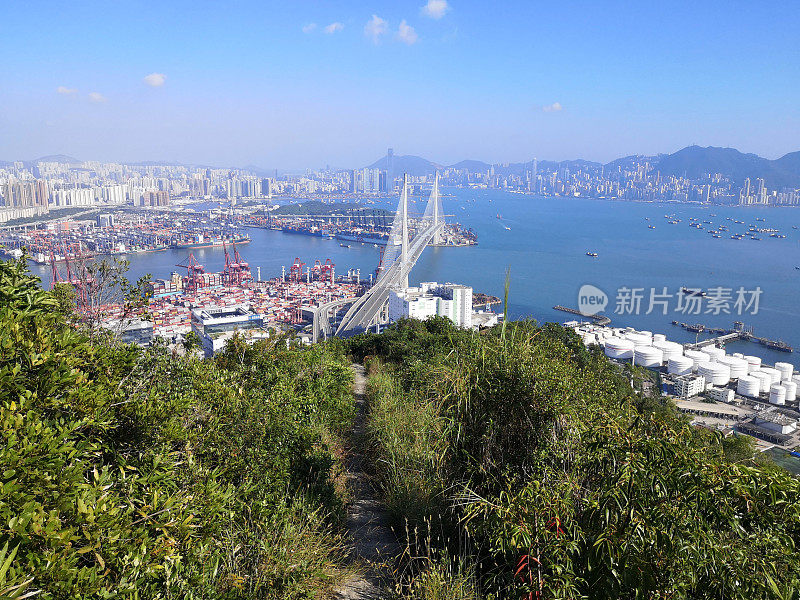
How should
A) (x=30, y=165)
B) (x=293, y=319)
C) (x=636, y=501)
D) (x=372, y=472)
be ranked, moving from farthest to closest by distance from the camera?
(x=30, y=165) → (x=293, y=319) → (x=372, y=472) → (x=636, y=501)

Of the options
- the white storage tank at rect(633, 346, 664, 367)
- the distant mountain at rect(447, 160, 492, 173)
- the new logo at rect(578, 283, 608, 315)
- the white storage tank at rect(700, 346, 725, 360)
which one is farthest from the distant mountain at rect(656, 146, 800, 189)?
the white storage tank at rect(633, 346, 664, 367)

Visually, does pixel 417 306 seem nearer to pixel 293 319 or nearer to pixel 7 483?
pixel 293 319

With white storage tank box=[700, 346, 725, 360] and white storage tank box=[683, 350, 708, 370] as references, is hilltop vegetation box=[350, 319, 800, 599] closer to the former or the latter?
white storage tank box=[683, 350, 708, 370]

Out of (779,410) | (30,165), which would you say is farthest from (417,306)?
(30,165)

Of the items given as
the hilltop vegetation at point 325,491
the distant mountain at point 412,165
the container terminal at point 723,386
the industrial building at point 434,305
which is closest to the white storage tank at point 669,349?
the container terminal at point 723,386

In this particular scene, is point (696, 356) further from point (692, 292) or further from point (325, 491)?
point (325, 491)

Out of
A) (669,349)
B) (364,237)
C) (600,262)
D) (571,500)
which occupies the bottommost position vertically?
(669,349)

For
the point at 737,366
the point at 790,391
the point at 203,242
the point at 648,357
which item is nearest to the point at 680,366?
the point at 648,357
